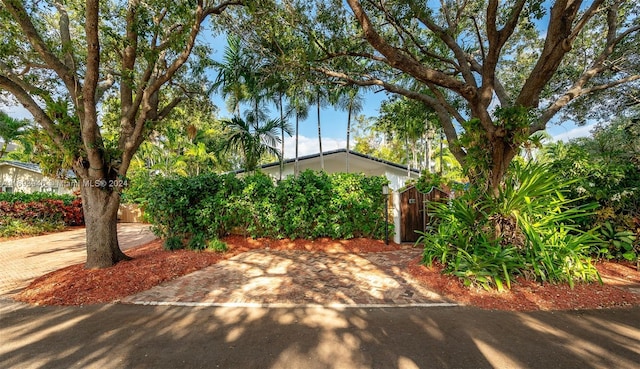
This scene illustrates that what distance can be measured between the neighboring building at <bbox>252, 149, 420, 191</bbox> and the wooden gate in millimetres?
3991

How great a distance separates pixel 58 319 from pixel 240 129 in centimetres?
767

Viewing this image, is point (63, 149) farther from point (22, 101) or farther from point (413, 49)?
point (413, 49)

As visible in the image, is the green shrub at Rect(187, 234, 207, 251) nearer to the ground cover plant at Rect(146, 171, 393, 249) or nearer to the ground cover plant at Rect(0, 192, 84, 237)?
the ground cover plant at Rect(146, 171, 393, 249)

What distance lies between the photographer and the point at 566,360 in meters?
2.46

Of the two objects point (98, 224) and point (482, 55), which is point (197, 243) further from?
point (482, 55)

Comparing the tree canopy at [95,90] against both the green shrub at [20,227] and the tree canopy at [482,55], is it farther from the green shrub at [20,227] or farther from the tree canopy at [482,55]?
the green shrub at [20,227]

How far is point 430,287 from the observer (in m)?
4.34

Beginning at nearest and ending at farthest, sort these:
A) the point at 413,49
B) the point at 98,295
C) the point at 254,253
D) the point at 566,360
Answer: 1. the point at 566,360
2. the point at 98,295
3. the point at 254,253
4. the point at 413,49

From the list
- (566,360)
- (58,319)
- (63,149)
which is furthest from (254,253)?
(566,360)

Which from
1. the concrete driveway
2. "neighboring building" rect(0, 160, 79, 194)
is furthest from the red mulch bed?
"neighboring building" rect(0, 160, 79, 194)

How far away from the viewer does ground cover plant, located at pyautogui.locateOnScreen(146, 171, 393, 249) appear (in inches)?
290

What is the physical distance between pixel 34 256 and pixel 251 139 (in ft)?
22.9

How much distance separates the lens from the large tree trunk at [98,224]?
16.6ft

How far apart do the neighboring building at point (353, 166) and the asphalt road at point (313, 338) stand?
9656mm
